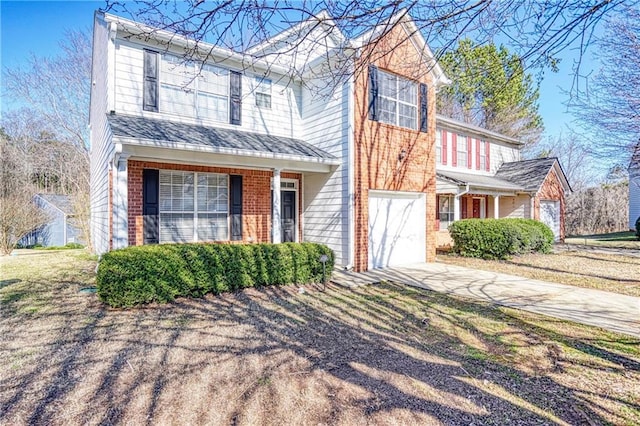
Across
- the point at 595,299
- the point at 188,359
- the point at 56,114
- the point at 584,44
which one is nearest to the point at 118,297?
the point at 188,359

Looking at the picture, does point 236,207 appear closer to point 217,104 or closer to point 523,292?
point 217,104

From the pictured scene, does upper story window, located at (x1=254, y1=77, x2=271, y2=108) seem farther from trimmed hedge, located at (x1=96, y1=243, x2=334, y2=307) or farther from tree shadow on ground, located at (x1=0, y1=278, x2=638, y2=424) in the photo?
tree shadow on ground, located at (x1=0, y1=278, x2=638, y2=424)

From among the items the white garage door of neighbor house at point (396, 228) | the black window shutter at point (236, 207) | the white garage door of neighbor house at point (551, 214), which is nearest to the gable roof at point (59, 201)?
the black window shutter at point (236, 207)

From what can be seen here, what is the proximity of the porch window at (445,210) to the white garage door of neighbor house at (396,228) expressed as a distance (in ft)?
16.9

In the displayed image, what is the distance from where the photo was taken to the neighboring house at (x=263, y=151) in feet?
26.5

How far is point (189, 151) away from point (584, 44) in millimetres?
6875

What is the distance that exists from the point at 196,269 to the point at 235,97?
5.43m

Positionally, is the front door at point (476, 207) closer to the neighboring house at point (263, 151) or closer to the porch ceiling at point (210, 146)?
the neighboring house at point (263, 151)

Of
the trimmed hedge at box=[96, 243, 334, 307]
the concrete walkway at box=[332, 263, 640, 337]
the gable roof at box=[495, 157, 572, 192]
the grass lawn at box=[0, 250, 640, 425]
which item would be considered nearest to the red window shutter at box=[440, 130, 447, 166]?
the gable roof at box=[495, 157, 572, 192]

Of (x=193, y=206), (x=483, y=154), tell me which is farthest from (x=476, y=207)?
(x=193, y=206)

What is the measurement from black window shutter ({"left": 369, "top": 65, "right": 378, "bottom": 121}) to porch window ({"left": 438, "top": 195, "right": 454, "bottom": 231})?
7435 mm

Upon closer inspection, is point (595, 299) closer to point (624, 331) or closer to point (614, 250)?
point (624, 331)

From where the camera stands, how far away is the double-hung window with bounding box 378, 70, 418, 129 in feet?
32.6

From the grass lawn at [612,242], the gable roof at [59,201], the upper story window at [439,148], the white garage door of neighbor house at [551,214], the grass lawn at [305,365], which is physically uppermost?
the upper story window at [439,148]
